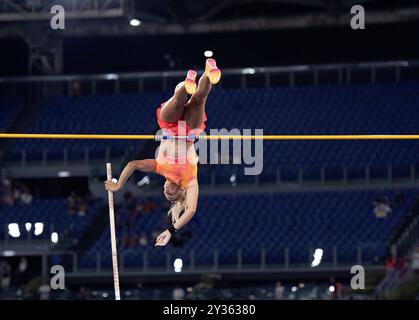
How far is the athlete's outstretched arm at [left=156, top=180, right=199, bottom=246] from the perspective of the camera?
14594 millimetres

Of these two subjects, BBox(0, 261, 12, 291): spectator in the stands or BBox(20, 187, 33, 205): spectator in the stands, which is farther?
BBox(20, 187, 33, 205): spectator in the stands

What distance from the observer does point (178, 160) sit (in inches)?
591

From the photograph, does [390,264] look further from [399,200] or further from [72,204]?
[72,204]

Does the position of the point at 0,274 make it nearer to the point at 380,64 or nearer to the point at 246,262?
the point at 246,262

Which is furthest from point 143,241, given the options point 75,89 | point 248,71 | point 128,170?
point 128,170

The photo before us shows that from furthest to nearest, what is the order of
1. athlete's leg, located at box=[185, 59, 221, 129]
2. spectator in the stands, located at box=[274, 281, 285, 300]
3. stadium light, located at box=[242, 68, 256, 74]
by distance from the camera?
stadium light, located at box=[242, 68, 256, 74] < spectator in the stands, located at box=[274, 281, 285, 300] < athlete's leg, located at box=[185, 59, 221, 129]

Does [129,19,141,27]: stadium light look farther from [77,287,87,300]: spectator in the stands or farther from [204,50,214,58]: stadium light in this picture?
[77,287,87,300]: spectator in the stands

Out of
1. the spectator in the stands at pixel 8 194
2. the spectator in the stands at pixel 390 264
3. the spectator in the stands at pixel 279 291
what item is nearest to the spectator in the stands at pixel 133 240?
the spectator in the stands at pixel 8 194

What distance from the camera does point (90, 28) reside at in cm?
2948

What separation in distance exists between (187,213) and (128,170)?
804mm

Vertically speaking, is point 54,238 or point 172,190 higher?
point 54,238

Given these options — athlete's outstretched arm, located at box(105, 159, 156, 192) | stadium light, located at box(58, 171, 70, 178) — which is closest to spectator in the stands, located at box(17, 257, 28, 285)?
stadium light, located at box(58, 171, 70, 178)
